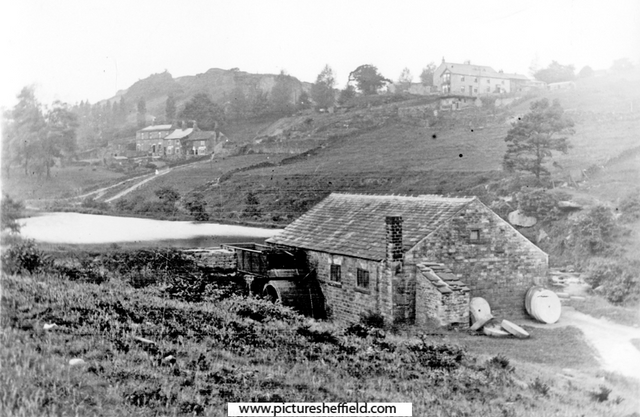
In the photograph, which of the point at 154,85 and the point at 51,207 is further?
the point at 154,85

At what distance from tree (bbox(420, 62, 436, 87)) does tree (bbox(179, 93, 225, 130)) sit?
40715mm

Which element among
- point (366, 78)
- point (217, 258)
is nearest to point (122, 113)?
point (366, 78)

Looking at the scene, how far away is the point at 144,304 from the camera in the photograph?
1392 centimetres

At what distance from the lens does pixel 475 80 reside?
78562mm

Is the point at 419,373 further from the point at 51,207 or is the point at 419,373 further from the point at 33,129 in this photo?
the point at 51,207

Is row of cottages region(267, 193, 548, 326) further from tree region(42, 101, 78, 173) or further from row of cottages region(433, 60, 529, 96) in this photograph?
row of cottages region(433, 60, 529, 96)

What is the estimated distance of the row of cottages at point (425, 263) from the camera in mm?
18922

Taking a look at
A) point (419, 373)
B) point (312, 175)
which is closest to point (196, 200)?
point (312, 175)

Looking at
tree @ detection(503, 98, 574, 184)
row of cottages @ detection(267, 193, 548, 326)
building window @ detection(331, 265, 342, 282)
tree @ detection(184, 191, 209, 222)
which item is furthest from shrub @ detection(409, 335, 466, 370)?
tree @ detection(184, 191, 209, 222)

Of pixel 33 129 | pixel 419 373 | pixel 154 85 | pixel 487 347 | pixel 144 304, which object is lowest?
pixel 487 347

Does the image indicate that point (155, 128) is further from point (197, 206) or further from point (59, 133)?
point (59, 133)

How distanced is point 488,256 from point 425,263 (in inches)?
106

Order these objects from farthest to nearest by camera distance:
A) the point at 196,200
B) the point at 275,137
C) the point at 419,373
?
1. the point at 275,137
2. the point at 196,200
3. the point at 419,373

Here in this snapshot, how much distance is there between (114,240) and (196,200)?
14313 mm
